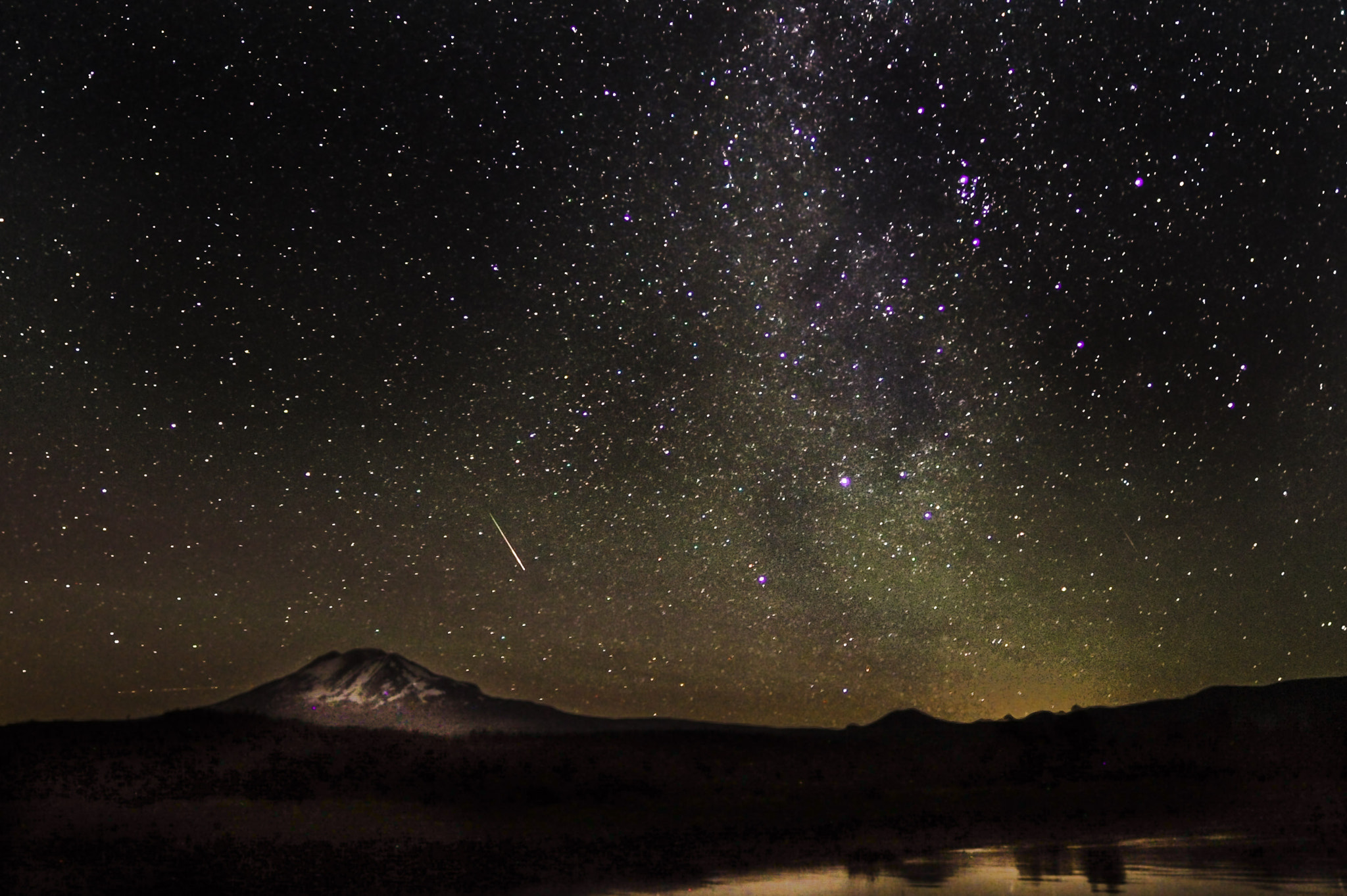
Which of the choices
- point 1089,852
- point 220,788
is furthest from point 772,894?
point 220,788

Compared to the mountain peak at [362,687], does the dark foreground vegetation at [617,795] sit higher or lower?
lower

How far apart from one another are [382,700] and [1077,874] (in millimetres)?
70961

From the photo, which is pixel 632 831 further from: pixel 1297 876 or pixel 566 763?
pixel 566 763

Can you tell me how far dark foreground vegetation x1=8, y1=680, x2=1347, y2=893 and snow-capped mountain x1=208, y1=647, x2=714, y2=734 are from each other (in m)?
14.0

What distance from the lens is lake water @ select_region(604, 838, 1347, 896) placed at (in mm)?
6219

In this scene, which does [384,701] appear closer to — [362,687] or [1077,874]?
[362,687]

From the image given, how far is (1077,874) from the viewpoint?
6984 mm

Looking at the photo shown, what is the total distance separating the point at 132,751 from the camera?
24.0 meters

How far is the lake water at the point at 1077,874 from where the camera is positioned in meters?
6.22

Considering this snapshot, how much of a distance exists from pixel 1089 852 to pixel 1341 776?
52.1ft

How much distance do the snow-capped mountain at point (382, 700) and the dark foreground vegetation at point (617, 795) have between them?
46.1 feet

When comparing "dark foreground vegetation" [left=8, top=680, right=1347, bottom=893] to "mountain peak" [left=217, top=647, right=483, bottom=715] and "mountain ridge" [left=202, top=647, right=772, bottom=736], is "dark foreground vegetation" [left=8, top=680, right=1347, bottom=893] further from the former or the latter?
"mountain peak" [left=217, top=647, right=483, bottom=715]

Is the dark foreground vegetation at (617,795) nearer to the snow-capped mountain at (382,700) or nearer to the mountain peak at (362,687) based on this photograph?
the snow-capped mountain at (382,700)

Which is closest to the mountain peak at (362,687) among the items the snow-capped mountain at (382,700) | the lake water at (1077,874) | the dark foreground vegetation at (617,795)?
the snow-capped mountain at (382,700)
